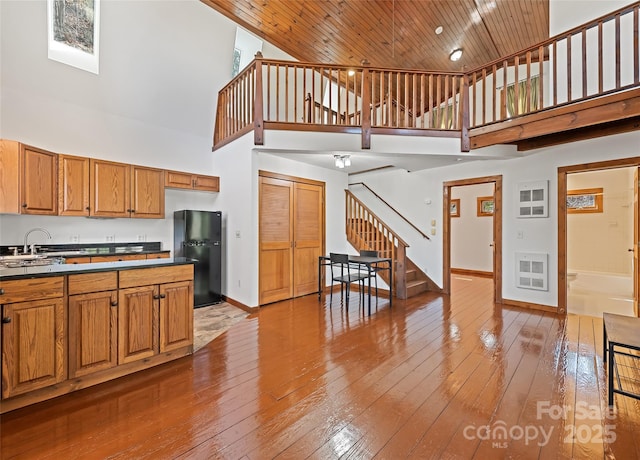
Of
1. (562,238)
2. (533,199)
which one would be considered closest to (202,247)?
(533,199)

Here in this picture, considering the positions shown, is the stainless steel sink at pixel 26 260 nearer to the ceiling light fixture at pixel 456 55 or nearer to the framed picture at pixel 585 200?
the ceiling light fixture at pixel 456 55

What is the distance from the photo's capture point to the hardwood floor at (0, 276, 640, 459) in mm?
1614

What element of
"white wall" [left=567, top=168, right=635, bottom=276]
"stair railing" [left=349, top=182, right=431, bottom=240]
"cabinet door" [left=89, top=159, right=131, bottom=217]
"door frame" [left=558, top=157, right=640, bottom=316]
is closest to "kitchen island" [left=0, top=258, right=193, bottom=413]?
"cabinet door" [left=89, top=159, right=131, bottom=217]

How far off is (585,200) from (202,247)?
8.80m

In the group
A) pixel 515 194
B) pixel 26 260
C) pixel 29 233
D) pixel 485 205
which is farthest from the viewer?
pixel 485 205

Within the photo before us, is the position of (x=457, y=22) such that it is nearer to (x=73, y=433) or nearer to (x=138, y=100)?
(x=138, y=100)

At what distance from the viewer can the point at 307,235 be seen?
5.46 m

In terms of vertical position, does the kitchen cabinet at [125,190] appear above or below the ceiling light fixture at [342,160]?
below

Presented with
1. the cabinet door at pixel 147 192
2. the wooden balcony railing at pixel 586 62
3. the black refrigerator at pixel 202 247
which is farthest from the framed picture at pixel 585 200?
the cabinet door at pixel 147 192

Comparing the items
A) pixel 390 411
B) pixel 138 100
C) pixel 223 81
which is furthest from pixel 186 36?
pixel 390 411

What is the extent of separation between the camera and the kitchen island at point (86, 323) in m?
1.88

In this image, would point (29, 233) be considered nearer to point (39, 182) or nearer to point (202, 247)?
point (39, 182)

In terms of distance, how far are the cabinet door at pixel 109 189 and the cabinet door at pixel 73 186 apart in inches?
2.8

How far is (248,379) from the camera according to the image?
2.37m
